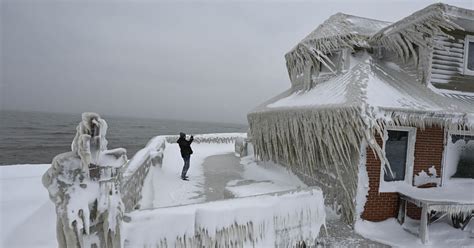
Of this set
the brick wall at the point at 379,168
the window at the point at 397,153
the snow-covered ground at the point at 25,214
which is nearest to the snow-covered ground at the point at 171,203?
the snow-covered ground at the point at 25,214

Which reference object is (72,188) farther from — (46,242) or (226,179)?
(226,179)

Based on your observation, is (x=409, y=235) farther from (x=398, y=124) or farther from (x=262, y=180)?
(x=262, y=180)

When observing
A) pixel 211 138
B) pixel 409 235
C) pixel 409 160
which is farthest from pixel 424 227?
pixel 211 138

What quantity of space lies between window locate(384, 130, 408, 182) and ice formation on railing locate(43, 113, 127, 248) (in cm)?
691

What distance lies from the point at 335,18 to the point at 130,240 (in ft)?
37.3

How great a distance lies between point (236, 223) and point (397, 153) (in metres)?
5.38

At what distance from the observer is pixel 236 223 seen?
173 inches

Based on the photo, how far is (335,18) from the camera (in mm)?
10836

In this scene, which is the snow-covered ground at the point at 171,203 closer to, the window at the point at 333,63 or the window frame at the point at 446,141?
the window frame at the point at 446,141

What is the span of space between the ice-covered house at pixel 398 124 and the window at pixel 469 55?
0.03 m

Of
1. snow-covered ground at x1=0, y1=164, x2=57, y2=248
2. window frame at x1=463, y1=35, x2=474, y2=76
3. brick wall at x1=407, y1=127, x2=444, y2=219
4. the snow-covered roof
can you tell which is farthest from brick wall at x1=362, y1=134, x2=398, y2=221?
snow-covered ground at x1=0, y1=164, x2=57, y2=248

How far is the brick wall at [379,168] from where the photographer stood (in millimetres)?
6594

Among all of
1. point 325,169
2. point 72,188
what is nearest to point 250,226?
point 72,188

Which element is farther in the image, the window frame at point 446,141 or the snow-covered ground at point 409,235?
the window frame at point 446,141
